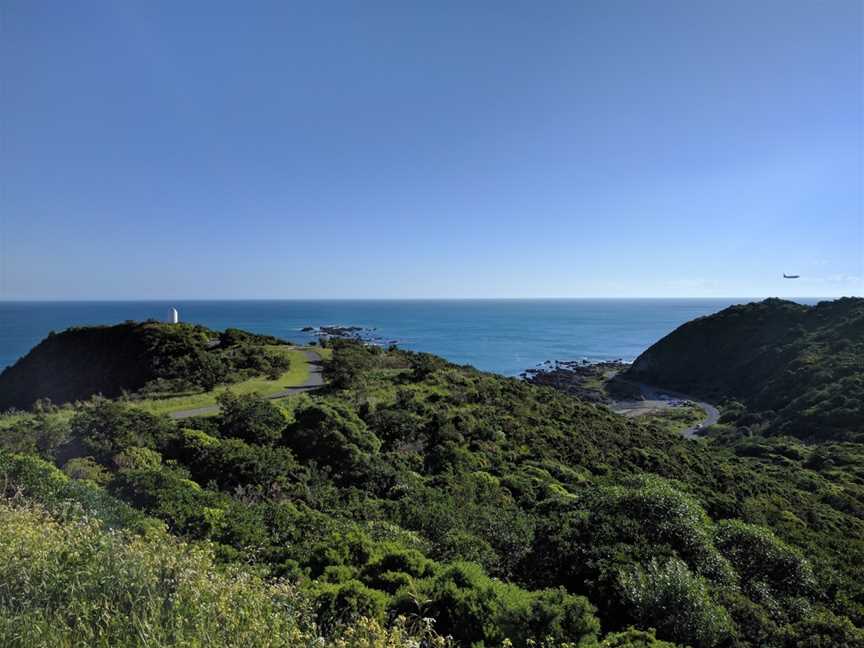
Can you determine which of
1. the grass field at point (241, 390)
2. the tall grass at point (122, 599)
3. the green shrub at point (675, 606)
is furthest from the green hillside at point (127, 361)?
the green shrub at point (675, 606)

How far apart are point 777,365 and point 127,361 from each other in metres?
86.1

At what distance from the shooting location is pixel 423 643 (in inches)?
218

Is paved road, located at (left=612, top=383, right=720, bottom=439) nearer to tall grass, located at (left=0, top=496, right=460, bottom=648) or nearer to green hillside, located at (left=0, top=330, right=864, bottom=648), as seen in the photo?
green hillside, located at (left=0, top=330, right=864, bottom=648)

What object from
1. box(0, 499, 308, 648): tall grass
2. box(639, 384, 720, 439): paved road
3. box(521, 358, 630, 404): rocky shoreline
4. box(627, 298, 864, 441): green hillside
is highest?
box(0, 499, 308, 648): tall grass

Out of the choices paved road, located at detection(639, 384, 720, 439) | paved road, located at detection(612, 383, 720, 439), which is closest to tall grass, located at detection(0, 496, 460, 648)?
paved road, located at detection(639, 384, 720, 439)

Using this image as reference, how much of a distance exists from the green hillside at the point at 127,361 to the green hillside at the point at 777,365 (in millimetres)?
55579

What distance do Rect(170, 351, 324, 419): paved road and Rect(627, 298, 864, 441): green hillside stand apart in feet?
165

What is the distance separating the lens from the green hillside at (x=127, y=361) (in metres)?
29.2

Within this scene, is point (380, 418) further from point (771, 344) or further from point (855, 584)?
point (771, 344)

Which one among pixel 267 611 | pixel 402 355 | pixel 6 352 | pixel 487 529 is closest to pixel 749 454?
pixel 402 355

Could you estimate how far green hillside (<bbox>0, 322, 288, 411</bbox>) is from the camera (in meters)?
29.2

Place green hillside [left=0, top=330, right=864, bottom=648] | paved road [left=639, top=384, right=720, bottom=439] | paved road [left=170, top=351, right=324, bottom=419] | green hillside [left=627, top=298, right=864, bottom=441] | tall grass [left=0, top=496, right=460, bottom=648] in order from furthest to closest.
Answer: paved road [left=639, top=384, right=720, bottom=439] < green hillside [left=627, top=298, right=864, bottom=441] < paved road [left=170, top=351, right=324, bottom=419] < green hillside [left=0, top=330, right=864, bottom=648] < tall grass [left=0, top=496, right=460, bottom=648]

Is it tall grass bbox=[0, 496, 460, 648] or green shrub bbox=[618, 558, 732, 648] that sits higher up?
tall grass bbox=[0, 496, 460, 648]

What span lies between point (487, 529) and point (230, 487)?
6.89 metres
